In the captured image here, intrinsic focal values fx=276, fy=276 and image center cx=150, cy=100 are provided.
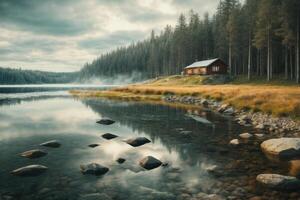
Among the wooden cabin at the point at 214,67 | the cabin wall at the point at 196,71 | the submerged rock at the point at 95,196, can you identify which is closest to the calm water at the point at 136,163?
the submerged rock at the point at 95,196

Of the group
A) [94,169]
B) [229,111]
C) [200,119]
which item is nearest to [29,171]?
[94,169]

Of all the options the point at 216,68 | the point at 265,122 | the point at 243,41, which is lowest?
the point at 265,122

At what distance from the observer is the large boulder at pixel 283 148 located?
1519 centimetres

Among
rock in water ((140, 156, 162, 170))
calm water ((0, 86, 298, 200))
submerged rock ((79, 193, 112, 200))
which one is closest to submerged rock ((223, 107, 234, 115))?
calm water ((0, 86, 298, 200))

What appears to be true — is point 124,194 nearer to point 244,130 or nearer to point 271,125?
point 244,130

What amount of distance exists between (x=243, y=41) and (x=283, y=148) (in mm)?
58185

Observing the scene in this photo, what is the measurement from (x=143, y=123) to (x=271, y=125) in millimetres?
11631

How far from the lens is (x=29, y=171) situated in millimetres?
12680

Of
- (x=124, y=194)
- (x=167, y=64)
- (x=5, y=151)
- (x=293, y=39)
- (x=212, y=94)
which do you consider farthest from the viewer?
(x=167, y=64)

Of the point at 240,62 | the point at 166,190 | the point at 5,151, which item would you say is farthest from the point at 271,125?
the point at 240,62

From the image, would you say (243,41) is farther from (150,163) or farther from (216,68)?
(150,163)

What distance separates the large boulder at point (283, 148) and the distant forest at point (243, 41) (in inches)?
1323

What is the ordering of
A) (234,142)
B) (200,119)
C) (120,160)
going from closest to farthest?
1. (120,160)
2. (234,142)
3. (200,119)

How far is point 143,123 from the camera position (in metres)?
27.3
